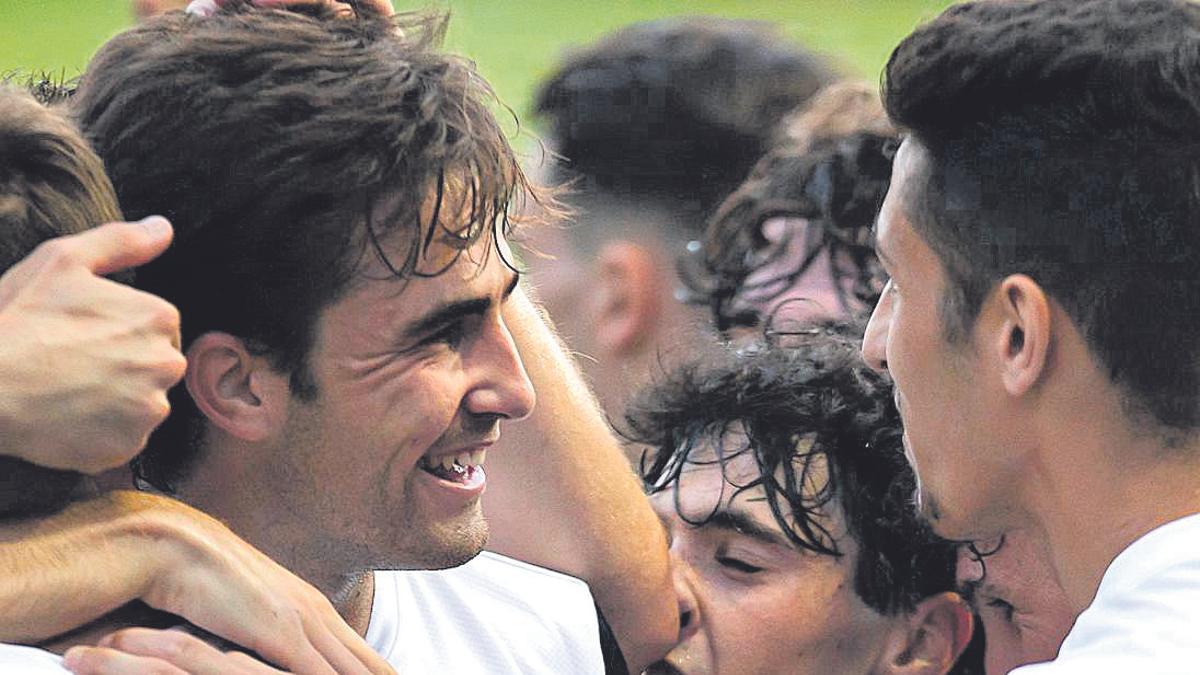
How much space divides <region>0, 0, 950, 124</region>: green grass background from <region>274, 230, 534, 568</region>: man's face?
10.8 m

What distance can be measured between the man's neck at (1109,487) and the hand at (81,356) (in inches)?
38.9

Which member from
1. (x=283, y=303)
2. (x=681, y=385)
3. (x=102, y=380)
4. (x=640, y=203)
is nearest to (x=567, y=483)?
(x=681, y=385)

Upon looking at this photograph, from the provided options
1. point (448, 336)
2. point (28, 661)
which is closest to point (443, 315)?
point (448, 336)

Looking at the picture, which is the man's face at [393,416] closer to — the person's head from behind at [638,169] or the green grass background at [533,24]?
the person's head from behind at [638,169]

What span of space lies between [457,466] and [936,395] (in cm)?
65

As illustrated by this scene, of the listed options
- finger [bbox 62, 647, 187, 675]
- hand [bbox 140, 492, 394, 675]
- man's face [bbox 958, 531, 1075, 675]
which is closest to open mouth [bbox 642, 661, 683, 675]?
man's face [bbox 958, 531, 1075, 675]

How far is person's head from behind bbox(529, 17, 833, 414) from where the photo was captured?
13.3 ft

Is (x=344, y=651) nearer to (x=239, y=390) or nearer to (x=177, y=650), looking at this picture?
(x=177, y=650)

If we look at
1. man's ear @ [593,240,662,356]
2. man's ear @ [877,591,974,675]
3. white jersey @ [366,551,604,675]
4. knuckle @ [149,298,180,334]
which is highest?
knuckle @ [149,298,180,334]

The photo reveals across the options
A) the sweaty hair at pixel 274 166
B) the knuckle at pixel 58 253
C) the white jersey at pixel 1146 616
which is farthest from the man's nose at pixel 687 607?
the knuckle at pixel 58 253

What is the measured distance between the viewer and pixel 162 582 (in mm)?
1956

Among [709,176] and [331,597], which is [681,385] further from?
[709,176]

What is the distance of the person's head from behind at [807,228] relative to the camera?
3.44 metres

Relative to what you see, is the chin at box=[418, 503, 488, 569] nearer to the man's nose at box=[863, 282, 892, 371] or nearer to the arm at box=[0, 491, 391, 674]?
the arm at box=[0, 491, 391, 674]
